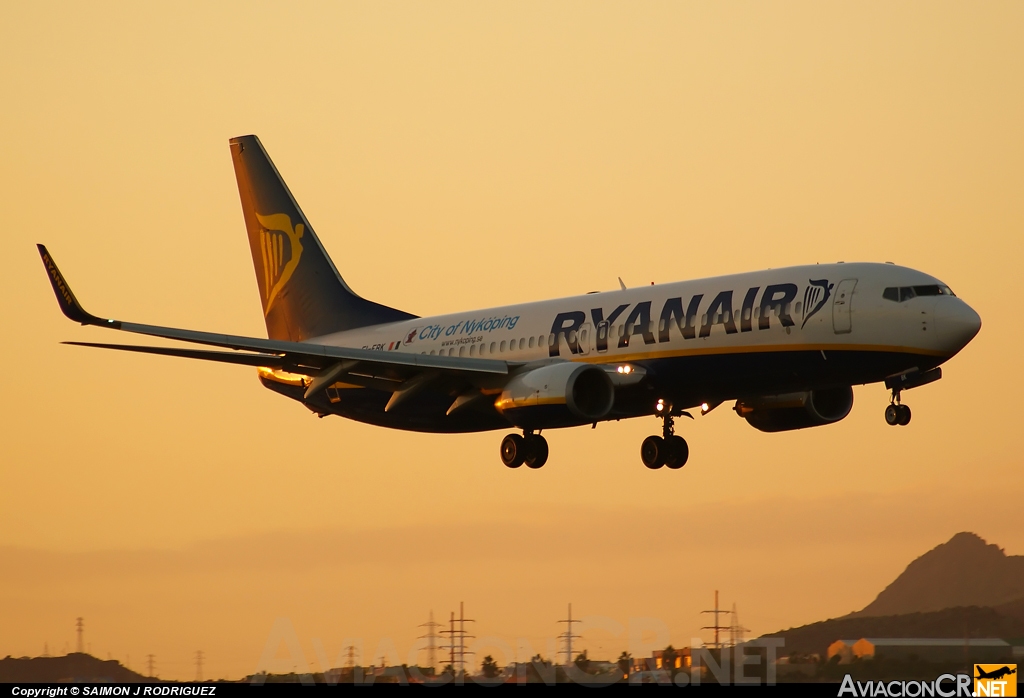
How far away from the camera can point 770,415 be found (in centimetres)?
5644

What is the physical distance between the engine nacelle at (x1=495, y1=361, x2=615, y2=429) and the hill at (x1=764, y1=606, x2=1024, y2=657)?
8.56 meters

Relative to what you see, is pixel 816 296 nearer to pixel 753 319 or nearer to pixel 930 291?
pixel 753 319

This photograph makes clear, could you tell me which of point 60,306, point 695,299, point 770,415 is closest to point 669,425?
point 770,415

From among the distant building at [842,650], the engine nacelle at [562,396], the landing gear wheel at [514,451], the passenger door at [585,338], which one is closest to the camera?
the distant building at [842,650]

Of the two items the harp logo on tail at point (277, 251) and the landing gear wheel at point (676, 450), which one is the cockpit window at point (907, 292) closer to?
the landing gear wheel at point (676, 450)

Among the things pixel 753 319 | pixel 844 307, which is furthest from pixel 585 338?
pixel 844 307

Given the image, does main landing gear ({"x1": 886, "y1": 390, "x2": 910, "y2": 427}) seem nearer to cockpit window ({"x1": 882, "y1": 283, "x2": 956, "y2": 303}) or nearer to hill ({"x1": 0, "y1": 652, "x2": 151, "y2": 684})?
cockpit window ({"x1": 882, "y1": 283, "x2": 956, "y2": 303})

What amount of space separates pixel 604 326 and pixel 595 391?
2341 mm

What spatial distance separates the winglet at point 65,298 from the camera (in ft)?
155

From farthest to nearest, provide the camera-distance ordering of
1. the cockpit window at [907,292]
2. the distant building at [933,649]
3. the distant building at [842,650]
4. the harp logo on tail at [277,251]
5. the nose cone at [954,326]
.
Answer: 1. the harp logo on tail at [277,251]
2. the cockpit window at [907,292]
3. the nose cone at [954,326]
4. the distant building at [842,650]
5. the distant building at [933,649]

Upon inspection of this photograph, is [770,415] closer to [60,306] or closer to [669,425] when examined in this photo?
[669,425]

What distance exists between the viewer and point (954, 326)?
1832 inches

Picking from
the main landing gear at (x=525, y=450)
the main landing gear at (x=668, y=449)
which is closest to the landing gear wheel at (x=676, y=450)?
the main landing gear at (x=668, y=449)

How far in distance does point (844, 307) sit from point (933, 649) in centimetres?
930
